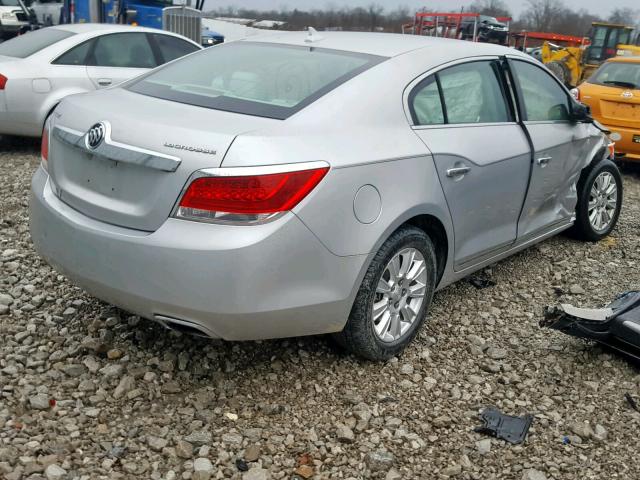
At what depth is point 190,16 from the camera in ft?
49.4

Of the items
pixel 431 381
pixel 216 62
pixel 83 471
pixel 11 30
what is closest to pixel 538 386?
pixel 431 381

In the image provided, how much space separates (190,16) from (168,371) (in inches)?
512

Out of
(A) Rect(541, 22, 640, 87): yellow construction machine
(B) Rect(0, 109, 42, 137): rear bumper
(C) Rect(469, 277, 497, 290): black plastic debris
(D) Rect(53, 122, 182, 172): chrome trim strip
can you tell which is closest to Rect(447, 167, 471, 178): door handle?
(C) Rect(469, 277, 497, 290): black plastic debris

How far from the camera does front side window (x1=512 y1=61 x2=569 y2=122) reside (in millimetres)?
4508

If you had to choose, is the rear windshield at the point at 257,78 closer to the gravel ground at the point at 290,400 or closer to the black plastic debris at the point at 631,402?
the gravel ground at the point at 290,400

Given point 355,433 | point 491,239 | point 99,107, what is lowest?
point 355,433

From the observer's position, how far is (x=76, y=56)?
7801 mm

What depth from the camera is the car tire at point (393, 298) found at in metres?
3.28

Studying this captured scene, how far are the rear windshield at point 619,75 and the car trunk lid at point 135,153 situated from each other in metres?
7.40

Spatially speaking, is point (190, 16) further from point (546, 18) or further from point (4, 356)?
point (546, 18)

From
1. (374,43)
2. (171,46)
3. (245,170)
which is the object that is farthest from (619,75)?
(245,170)

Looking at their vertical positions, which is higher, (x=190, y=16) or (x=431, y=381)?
(x=190, y=16)

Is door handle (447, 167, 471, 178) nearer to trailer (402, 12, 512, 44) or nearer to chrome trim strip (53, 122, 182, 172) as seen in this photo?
chrome trim strip (53, 122, 182, 172)

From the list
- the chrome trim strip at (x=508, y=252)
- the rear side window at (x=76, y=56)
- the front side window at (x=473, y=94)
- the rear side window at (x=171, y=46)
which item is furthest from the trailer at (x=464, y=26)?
the front side window at (x=473, y=94)
